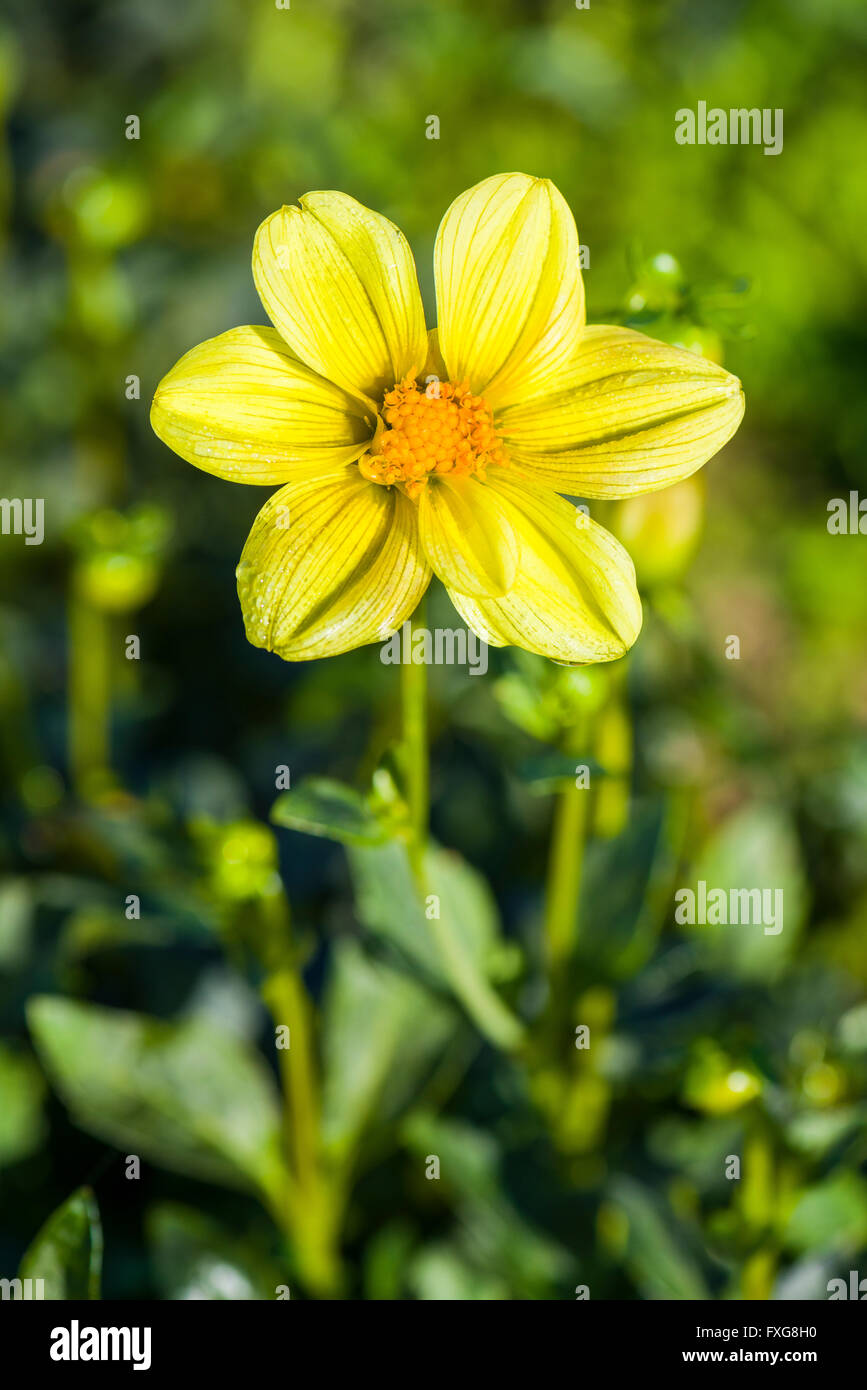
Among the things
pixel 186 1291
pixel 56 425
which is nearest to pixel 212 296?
pixel 56 425

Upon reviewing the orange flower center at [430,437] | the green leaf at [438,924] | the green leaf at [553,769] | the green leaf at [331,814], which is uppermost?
the orange flower center at [430,437]

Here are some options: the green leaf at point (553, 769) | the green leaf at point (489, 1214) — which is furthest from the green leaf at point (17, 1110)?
the green leaf at point (553, 769)

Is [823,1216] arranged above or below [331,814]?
below

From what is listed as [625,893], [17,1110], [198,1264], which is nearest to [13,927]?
[17,1110]

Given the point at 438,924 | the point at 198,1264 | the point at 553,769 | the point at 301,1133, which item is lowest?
the point at 198,1264

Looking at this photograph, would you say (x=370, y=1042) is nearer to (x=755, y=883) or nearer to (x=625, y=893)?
(x=625, y=893)

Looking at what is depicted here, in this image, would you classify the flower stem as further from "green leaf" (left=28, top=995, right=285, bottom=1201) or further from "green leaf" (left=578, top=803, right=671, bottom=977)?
"green leaf" (left=28, top=995, right=285, bottom=1201)

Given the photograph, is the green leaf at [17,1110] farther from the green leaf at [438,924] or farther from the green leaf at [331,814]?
the green leaf at [331,814]

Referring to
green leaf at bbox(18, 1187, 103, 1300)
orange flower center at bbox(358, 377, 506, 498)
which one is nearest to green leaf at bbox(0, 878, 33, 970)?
green leaf at bbox(18, 1187, 103, 1300)
